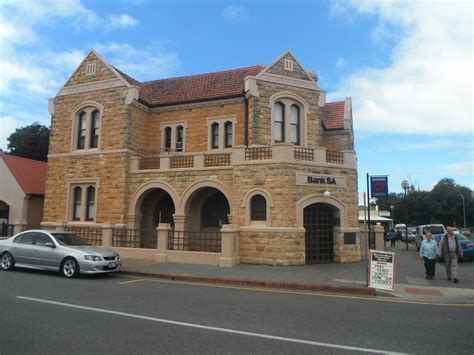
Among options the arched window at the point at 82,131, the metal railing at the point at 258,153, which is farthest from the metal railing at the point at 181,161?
the arched window at the point at 82,131

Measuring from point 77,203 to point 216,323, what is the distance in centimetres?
1693

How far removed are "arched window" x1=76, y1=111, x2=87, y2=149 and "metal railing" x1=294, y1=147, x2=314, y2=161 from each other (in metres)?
12.1

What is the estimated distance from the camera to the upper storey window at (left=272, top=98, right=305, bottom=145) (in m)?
19.6

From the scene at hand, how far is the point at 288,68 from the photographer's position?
19.9 meters

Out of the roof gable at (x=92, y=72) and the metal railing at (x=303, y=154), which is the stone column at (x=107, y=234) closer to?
the roof gable at (x=92, y=72)

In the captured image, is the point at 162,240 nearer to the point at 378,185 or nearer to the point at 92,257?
the point at 92,257

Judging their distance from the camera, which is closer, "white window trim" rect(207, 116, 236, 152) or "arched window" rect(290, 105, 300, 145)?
"arched window" rect(290, 105, 300, 145)

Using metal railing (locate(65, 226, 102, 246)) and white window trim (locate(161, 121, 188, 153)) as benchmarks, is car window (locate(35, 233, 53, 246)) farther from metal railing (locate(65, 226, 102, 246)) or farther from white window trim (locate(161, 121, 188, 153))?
white window trim (locate(161, 121, 188, 153))

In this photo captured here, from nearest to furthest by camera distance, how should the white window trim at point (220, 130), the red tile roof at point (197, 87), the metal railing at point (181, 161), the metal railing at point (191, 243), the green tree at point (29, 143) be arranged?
the metal railing at point (191, 243) < the metal railing at point (181, 161) < the white window trim at point (220, 130) < the red tile roof at point (197, 87) < the green tree at point (29, 143)

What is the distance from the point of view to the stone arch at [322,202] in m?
16.3

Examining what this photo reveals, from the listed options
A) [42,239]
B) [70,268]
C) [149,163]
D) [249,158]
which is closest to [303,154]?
[249,158]

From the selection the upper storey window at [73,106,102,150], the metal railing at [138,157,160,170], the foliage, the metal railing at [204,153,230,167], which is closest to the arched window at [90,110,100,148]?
the upper storey window at [73,106,102,150]

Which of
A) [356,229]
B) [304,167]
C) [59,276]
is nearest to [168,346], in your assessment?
[59,276]

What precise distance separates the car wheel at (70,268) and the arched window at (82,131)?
1068cm
